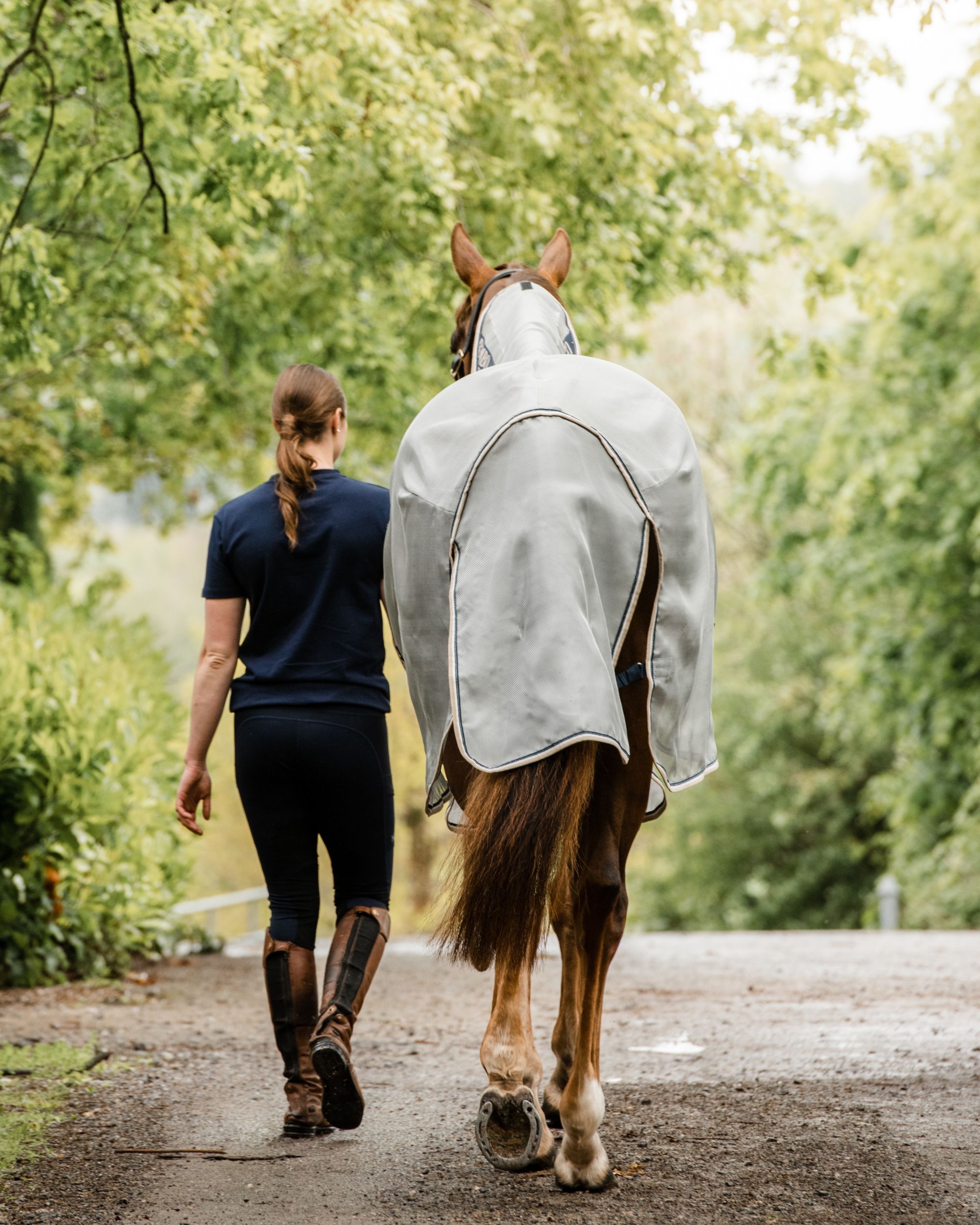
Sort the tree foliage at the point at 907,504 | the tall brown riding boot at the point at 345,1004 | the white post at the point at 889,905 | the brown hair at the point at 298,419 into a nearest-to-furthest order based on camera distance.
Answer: the tall brown riding boot at the point at 345,1004
the brown hair at the point at 298,419
the tree foliage at the point at 907,504
the white post at the point at 889,905

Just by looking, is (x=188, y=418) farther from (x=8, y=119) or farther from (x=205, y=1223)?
(x=205, y=1223)

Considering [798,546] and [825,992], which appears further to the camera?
[798,546]

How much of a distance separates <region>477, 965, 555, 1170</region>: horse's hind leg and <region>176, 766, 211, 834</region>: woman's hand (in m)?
1.14

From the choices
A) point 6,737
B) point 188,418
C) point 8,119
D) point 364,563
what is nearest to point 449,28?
point 8,119

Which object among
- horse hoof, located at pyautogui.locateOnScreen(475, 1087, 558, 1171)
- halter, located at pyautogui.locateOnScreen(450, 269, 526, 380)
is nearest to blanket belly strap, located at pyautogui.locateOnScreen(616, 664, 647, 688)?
horse hoof, located at pyautogui.locateOnScreen(475, 1087, 558, 1171)

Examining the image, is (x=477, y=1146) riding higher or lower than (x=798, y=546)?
lower

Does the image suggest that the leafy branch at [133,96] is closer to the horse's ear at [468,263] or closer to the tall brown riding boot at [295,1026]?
the horse's ear at [468,263]

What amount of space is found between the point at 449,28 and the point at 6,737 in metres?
5.41

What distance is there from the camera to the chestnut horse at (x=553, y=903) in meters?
3.11

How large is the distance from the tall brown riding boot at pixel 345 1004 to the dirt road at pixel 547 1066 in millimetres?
154

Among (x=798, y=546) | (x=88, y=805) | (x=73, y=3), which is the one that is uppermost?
(x=73, y=3)

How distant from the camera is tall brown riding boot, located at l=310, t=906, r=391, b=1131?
3.58m

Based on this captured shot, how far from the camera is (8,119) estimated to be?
23.7ft

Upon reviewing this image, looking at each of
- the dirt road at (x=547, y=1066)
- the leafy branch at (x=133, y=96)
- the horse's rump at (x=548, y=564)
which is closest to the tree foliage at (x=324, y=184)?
the leafy branch at (x=133, y=96)
